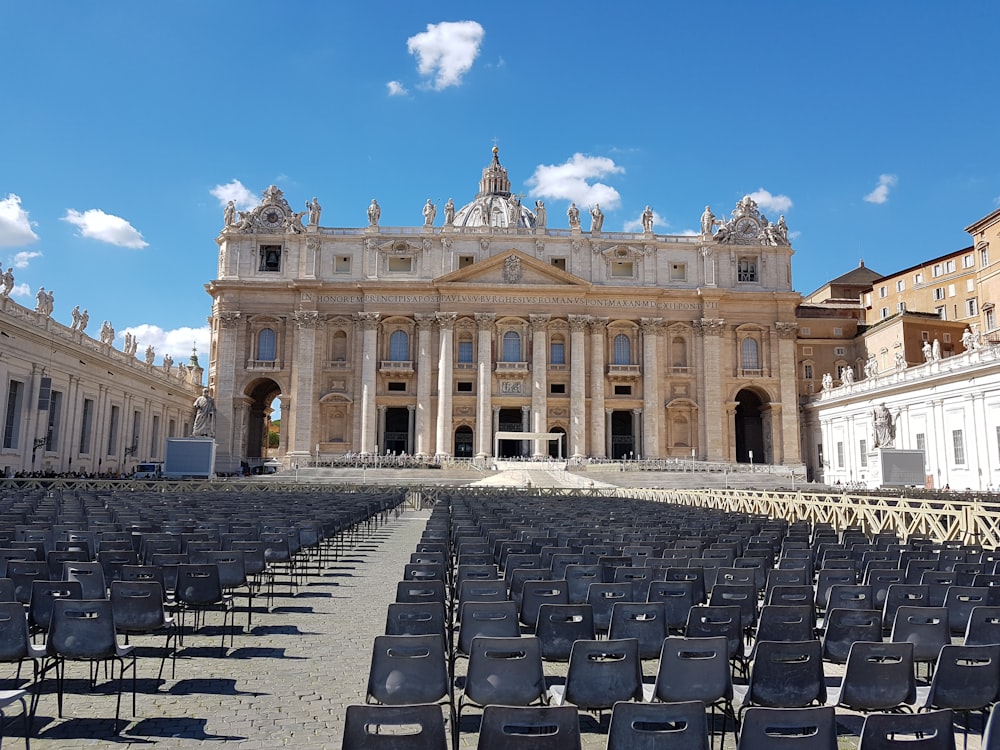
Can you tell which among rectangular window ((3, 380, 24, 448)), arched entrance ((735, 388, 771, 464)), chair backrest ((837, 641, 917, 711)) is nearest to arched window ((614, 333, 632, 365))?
arched entrance ((735, 388, 771, 464))

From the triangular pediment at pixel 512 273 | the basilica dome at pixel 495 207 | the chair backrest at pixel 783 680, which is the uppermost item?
the basilica dome at pixel 495 207

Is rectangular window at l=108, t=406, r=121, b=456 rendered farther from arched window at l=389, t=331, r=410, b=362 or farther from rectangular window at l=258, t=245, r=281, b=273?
arched window at l=389, t=331, r=410, b=362

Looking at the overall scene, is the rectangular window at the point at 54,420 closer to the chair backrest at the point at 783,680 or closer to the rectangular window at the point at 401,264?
the rectangular window at the point at 401,264

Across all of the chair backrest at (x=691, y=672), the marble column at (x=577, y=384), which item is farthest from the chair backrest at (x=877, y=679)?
the marble column at (x=577, y=384)

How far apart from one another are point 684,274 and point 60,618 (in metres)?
67.2

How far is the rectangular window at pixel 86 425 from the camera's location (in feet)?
157

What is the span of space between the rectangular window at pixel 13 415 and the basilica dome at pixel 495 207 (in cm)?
4671

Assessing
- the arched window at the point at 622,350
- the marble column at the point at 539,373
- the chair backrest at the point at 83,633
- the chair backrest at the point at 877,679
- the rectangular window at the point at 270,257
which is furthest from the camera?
the rectangular window at the point at 270,257

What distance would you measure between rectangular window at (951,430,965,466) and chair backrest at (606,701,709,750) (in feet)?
146

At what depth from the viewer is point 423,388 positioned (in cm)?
6594

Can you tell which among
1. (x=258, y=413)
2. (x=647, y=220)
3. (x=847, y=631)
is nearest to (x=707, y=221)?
(x=647, y=220)

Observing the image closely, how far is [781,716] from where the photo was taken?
157 inches

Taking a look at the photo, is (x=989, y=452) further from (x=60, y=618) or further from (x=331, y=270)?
(x=331, y=270)

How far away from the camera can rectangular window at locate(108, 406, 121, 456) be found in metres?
52.5
